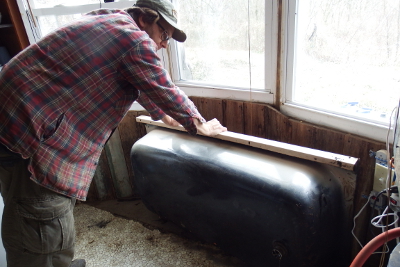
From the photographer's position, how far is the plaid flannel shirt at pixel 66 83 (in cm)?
93

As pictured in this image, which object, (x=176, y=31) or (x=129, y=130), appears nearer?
(x=176, y=31)

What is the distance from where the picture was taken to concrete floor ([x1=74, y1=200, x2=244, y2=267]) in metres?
1.67

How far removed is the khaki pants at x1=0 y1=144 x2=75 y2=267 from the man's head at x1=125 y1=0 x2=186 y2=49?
0.66 metres

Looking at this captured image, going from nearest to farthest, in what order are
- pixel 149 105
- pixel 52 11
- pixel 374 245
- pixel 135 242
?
pixel 374 245, pixel 149 105, pixel 135 242, pixel 52 11

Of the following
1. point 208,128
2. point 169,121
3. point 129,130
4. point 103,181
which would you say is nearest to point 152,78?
point 208,128

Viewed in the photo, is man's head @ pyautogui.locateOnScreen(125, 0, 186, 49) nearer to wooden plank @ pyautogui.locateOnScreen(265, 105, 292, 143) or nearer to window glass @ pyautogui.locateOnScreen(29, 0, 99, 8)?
wooden plank @ pyautogui.locateOnScreen(265, 105, 292, 143)

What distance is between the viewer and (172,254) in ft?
5.60

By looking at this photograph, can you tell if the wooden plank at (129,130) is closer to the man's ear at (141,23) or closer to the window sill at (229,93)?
the window sill at (229,93)

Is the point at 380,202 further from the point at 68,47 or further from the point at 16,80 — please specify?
the point at 16,80

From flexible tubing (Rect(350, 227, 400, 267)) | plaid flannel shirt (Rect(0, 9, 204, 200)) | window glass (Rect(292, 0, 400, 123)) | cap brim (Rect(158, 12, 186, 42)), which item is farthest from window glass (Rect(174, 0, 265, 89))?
flexible tubing (Rect(350, 227, 400, 267))

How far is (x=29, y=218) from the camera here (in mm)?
1033

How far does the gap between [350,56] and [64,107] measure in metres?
1.20

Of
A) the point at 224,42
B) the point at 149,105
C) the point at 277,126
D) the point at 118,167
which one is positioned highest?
the point at 224,42

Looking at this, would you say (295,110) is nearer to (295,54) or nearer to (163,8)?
(295,54)
